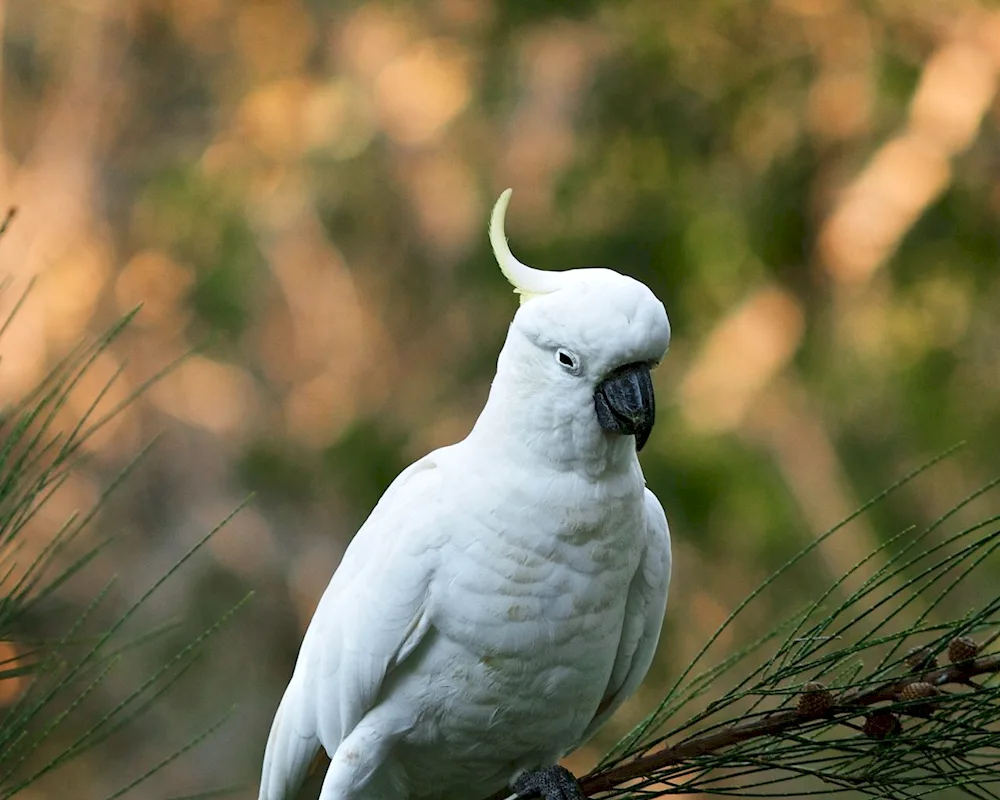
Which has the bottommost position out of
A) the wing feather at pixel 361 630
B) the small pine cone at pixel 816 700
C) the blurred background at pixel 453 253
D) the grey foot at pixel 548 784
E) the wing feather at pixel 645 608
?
the small pine cone at pixel 816 700

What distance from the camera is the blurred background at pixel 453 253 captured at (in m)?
3.55

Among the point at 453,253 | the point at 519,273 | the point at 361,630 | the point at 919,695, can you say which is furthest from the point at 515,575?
the point at 453,253

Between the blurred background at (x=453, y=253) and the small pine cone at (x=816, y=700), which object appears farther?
the blurred background at (x=453, y=253)

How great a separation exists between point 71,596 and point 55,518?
0.29m

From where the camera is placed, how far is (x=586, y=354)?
1217mm

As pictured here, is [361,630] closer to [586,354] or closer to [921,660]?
[586,354]

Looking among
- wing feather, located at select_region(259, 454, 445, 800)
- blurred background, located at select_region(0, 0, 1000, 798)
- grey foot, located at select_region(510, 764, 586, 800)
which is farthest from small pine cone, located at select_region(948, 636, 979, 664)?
blurred background, located at select_region(0, 0, 1000, 798)

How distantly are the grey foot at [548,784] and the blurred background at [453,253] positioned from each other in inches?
81.4

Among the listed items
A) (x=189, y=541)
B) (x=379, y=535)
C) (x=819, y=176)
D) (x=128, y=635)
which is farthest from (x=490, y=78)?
(x=379, y=535)

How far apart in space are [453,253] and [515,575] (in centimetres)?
297

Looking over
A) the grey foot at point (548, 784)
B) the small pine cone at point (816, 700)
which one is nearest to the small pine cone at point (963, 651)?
the small pine cone at point (816, 700)

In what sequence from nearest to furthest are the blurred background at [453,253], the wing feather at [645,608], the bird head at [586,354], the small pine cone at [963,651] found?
1. the small pine cone at [963,651]
2. the bird head at [586,354]
3. the wing feather at [645,608]
4. the blurred background at [453,253]

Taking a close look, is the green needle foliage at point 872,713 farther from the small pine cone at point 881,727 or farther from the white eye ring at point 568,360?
the white eye ring at point 568,360

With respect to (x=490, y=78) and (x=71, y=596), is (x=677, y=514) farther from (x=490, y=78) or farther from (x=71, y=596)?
(x=71, y=596)
